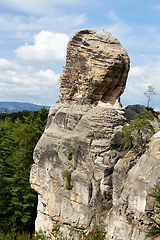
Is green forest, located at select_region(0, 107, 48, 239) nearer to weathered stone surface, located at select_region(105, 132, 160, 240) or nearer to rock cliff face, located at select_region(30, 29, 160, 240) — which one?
rock cliff face, located at select_region(30, 29, 160, 240)

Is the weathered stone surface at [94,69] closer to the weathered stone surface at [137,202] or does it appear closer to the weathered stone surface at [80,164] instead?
the weathered stone surface at [80,164]

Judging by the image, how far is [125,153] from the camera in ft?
69.0

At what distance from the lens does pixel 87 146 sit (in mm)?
20984

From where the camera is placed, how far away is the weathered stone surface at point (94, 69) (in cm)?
2225

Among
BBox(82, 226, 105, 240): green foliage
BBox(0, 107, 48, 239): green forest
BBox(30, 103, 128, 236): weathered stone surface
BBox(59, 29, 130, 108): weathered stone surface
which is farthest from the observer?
BBox(0, 107, 48, 239): green forest

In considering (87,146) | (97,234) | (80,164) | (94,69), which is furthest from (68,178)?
(94,69)

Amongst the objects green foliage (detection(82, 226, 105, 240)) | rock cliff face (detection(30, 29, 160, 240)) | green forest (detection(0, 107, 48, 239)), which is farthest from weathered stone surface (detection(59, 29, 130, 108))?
green forest (detection(0, 107, 48, 239))

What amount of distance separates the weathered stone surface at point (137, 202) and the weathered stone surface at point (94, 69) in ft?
26.2

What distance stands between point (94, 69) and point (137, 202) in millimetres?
12032

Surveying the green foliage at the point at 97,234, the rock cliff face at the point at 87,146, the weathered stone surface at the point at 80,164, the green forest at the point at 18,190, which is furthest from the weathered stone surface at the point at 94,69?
the green forest at the point at 18,190

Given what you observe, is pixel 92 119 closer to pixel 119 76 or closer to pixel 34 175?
pixel 119 76

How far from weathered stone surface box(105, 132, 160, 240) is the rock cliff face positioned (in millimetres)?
100

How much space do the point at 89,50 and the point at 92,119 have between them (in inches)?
255

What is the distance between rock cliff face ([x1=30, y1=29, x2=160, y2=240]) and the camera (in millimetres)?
19953
